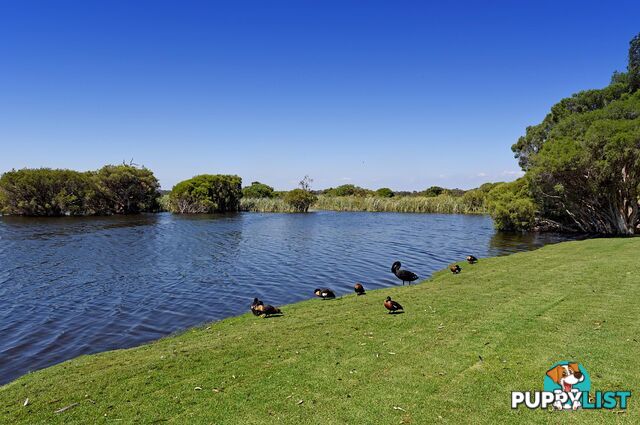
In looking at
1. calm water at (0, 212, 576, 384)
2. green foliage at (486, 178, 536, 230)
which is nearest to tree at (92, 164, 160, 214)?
calm water at (0, 212, 576, 384)

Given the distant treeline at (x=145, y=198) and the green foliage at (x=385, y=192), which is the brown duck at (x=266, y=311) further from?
the green foliage at (x=385, y=192)

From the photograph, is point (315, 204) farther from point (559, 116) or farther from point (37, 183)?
point (559, 116)

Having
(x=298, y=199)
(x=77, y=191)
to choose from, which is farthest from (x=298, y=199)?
(x=77, y=191)

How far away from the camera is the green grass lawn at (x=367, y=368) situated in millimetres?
6023

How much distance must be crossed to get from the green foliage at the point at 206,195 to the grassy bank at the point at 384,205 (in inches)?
194

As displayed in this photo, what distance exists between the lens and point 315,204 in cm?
10506

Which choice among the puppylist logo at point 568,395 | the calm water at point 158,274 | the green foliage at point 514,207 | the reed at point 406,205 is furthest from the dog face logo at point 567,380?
the reed at point 406,205

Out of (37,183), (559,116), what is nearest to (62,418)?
(559,116)

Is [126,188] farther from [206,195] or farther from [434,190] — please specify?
→ [434,190]

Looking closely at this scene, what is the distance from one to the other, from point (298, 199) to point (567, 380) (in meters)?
83.7

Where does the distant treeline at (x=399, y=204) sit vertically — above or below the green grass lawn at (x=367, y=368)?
above

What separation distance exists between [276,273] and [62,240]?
1016 inches

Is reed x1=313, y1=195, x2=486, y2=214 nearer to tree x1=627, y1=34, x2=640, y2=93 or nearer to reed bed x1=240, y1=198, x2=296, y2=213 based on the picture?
reed bed x1=240, y1=198, x2=296, y2=213

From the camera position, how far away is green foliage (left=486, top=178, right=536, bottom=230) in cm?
4259
